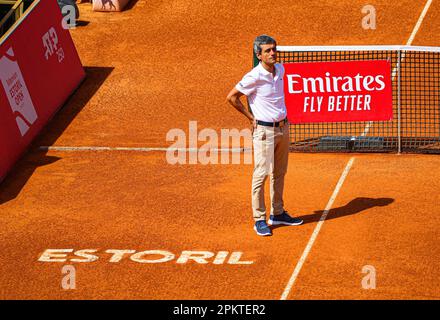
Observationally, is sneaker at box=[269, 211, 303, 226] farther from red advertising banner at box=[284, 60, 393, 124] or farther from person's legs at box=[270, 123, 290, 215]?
red advertising banner at box=[284, 60, 393, 124]

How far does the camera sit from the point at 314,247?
39.1 ft

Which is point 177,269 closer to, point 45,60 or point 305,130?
point 305,130

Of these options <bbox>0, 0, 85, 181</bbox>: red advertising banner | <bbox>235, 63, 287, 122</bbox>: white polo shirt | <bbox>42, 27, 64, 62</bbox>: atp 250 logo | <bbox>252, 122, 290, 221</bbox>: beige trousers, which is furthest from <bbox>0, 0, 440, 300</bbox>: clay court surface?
<bbox>235, 63, 287, 122</bbox>: white polo shirt

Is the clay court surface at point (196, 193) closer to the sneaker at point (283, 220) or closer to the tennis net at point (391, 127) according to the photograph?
the sneaker at point (283, 220)

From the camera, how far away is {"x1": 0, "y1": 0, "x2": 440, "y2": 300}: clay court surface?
11.2 meters

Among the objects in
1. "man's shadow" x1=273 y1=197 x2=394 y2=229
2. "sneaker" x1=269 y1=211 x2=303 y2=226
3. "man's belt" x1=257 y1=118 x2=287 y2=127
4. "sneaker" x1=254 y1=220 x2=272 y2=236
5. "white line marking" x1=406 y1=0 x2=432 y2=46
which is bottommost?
"white line marking" x1=406 y1=0 x2=432 y2=46

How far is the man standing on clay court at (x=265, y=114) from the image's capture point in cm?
1188

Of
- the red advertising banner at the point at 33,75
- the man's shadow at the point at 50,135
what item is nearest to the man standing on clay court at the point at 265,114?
the man's shadow at the point at 50,135

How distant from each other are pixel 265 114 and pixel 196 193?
250 cm

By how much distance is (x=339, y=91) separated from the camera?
51.1 ft

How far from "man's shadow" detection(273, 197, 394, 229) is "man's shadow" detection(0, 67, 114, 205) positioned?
15.3 feet

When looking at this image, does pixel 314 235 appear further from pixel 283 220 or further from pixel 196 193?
pixel 196 193

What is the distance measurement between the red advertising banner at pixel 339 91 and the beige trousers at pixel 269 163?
11.3 feet
